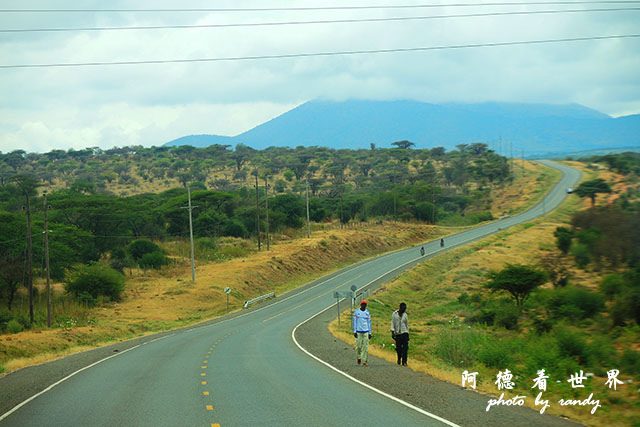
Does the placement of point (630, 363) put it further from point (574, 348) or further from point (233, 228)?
point (233, 228)

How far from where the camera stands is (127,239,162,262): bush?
218 ft

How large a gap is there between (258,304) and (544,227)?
3913 centimetres

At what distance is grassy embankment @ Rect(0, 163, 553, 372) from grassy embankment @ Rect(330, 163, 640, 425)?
13524 millimetres

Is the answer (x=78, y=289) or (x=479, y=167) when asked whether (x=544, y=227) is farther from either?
(x=479, y=167)

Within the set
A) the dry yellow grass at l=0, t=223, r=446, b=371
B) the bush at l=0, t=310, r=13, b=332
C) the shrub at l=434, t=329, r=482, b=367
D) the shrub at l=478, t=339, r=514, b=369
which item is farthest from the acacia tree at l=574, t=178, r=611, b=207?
the bush at l=0, t=310, r=13, b=332

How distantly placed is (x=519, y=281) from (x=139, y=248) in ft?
147

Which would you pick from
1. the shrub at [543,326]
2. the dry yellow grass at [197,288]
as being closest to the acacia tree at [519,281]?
the shrub at [543,326]

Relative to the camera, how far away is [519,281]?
3791 centimetres

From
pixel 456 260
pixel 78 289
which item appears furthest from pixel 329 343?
pixel 456 260

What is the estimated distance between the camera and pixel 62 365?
2025 cm

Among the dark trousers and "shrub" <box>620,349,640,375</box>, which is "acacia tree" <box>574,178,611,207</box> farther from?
the dark trousers

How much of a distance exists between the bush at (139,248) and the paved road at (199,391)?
134 ft

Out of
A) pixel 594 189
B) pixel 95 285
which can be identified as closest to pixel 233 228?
pixel 95 285

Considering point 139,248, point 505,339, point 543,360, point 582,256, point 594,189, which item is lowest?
point 505,339
